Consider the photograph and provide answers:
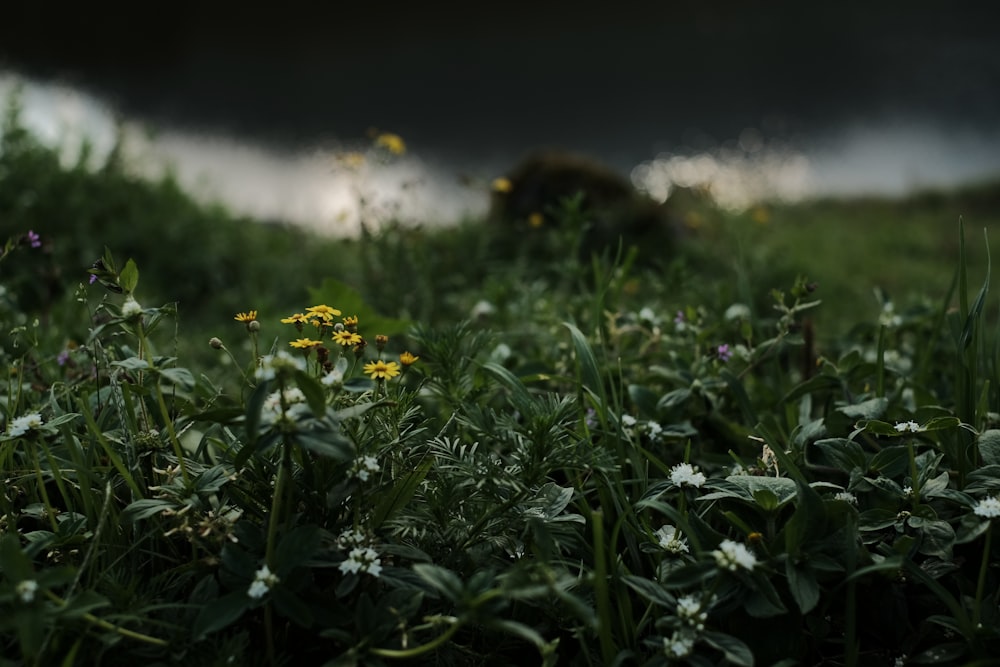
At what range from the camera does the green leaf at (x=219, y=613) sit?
900mm

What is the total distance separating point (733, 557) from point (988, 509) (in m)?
0.36

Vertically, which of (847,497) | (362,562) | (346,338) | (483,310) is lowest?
(483,310)

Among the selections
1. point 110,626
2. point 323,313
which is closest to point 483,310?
point 323,313

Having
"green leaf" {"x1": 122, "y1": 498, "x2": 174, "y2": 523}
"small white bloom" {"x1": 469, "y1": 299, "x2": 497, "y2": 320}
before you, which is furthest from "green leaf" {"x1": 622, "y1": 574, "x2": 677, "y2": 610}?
"small white bloom" {"x1": 469, "y1": 299, "x2": 497, "y2": 320}

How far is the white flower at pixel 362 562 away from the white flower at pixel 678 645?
1.19 ft

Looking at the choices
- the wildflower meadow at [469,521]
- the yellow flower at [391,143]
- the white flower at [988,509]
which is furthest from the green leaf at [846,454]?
the yellow flower at [391,143]

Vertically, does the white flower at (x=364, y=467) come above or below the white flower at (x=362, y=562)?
above

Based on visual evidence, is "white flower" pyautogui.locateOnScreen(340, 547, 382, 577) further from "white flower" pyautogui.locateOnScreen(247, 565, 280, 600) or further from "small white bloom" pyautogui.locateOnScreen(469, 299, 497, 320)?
"small white bloom" pyautogui.locateOnScreen(469, 299, 497, 320)

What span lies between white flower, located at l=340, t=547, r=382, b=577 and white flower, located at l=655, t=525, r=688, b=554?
1.34ft

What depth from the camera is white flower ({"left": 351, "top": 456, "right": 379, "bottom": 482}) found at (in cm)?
98

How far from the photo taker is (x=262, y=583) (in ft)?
3.03

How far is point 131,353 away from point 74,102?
5177 millimetres

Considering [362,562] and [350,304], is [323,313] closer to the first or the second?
[362,562]

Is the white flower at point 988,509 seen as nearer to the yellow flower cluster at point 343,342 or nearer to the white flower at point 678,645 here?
the white flower at point 678,645
